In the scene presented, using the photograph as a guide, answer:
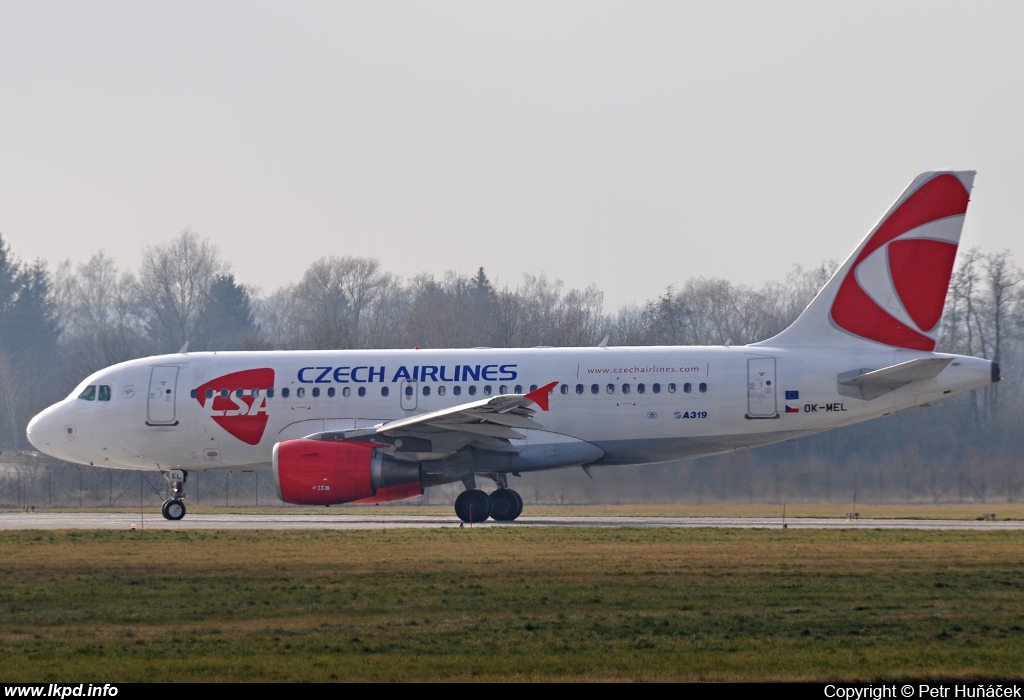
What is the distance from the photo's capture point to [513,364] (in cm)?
2484

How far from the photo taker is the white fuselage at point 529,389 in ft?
78.4

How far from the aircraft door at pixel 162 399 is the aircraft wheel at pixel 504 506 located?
7060 millimetres

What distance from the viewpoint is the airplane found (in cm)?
2330

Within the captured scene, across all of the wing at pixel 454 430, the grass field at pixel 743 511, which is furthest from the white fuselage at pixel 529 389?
the grass field at pixel 743 511

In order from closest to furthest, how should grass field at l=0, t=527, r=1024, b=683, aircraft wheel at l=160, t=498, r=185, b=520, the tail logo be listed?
grass field at l=0, t=527, r=1024, b=683 → the tail logo → aircraft wheel at l=160, t=498, r=185, b=520

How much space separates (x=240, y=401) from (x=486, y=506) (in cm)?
570

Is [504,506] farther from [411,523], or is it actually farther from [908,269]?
[908,269]

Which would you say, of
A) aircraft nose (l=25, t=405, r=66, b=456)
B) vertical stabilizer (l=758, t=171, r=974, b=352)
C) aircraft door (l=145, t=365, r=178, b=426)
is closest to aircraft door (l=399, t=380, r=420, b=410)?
aircraft door (l=145, t=365, r=178, b=426)

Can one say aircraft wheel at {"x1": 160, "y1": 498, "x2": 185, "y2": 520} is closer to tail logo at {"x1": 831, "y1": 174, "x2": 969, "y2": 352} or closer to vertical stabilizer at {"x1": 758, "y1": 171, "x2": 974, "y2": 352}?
vertical stabilizer at {"x1": 758, "y1": 171, "x2": 974, "y2": 352}

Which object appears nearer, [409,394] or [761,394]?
[761,394]

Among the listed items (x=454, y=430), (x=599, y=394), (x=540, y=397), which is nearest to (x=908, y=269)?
(x=599, y=394)

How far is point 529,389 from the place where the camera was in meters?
24.3

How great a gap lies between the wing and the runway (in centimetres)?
150

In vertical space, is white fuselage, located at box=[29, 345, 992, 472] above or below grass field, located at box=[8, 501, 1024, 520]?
above
